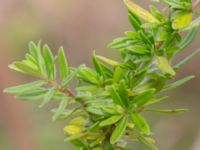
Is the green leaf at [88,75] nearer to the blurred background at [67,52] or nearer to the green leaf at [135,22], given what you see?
the green leaf at [135,22]

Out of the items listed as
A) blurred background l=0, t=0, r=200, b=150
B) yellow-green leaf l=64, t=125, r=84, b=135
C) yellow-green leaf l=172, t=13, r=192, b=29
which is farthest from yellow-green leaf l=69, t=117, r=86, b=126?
blurred background l=0, t=0, r=200, b=150

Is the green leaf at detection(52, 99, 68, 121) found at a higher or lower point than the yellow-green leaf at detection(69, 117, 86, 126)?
higher

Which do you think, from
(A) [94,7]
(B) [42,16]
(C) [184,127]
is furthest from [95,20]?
(C) [184,127]

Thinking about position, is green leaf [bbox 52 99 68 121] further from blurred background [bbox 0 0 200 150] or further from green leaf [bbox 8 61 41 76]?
blurred background [bbox 0 0 200 150]

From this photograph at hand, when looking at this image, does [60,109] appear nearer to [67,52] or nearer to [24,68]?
[24,68]

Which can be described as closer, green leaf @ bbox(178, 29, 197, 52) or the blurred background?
green leaf @ bbox(178, 29, 197, 52)

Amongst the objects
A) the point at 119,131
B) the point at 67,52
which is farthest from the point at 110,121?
the point at 67,52
